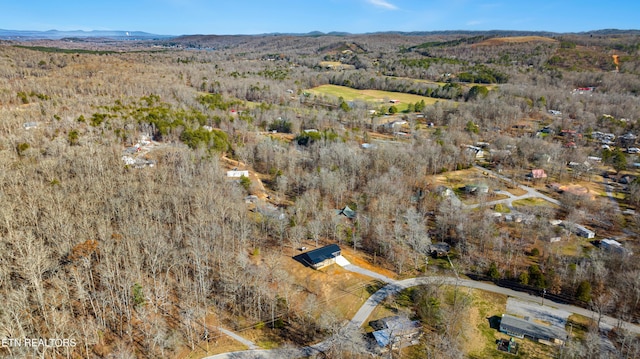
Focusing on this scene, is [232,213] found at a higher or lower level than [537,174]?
lower

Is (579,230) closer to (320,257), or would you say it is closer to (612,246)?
(612,246)

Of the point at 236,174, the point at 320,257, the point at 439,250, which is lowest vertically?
the point at 439,250

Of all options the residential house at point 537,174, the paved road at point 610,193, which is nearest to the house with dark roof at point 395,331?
the paved road at point 610,193

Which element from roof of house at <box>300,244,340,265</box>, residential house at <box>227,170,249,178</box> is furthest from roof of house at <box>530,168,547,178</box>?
residential house at <box>227,170,249,178</box>

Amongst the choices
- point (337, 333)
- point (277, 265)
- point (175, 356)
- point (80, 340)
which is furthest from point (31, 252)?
point (337, 333)

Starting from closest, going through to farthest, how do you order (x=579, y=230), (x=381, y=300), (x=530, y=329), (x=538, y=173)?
1. (x=530, y=329)
2. (x=381, y=300)
3. (x=579, y=230)
4. (x=538, y=173)

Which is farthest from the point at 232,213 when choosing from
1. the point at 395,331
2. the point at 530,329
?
the point at 530,329

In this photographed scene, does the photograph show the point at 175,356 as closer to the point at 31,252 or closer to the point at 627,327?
the point at 31,252

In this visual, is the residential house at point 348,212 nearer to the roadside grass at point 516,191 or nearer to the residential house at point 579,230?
the residential house at point 579,230
